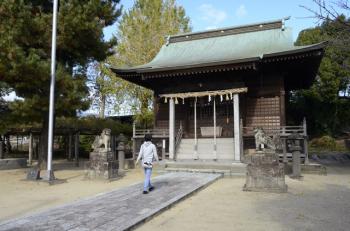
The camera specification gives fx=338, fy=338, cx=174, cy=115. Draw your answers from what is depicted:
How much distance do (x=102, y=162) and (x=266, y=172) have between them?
6077 millimetres

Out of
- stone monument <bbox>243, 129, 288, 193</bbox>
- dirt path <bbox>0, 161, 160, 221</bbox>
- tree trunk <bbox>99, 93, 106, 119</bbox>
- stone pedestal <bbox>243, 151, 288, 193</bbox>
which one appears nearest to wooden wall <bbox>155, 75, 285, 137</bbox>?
dirt path <bbox>0, 161, 160, 221</bbox>

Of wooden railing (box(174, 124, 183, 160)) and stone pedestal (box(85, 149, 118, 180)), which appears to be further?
wooden railing (box(174, 124, 183, 160))

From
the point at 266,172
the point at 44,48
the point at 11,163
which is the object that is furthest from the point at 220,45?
the point at 11,163

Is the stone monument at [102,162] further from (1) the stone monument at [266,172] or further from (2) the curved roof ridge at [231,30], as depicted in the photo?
(2) the curved roof ridge at [231,30]

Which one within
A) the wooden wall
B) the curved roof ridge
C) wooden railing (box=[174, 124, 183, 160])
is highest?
the curved roof ridge

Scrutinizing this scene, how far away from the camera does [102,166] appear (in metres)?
12.7

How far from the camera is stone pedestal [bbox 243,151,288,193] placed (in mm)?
9906

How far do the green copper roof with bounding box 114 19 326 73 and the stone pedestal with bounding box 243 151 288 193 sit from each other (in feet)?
23.9

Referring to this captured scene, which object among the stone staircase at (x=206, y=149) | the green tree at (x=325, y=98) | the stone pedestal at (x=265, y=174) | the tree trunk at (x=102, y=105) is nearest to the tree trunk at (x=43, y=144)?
the stone staircase at (x=206, y=149)

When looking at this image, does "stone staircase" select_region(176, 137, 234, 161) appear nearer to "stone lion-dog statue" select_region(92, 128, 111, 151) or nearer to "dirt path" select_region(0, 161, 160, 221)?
"dirt path" select_region(0, 161, 160, 221)

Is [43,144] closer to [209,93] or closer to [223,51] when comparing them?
[209,93]

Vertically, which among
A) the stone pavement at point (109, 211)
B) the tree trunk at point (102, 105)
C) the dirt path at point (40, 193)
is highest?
the tree trunk at point (102, 105)

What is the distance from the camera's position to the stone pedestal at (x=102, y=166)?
12656 millimetres

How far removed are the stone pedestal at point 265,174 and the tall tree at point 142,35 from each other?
1775 centimetres
